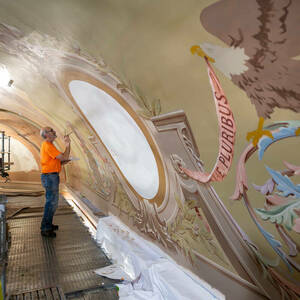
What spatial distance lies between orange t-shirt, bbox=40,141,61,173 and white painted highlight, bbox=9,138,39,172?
7.71m

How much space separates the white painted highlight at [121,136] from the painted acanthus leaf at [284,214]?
5.50 feet

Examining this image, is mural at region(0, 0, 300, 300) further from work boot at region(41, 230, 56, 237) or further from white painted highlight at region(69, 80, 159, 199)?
work boot at region(41, 230, 56, 237)

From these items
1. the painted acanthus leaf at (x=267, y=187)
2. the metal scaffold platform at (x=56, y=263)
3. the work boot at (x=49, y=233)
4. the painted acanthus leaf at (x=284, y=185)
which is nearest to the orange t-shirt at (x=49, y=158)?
the work boot at (x=49, y=233)

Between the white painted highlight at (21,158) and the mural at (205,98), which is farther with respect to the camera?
the white painted highlight at (21,158)

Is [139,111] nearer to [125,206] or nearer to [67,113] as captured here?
[125,206]

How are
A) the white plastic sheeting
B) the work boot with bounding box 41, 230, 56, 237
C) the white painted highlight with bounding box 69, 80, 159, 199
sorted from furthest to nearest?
the work boot with bounding box 41, 230, 56, 237 < the white painted highlight with bounding box 69, 80, 159, 199 < the white plastic sheeting

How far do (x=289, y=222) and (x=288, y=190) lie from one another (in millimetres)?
195

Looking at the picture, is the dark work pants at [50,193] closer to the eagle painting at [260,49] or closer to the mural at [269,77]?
the mural at [269,77]

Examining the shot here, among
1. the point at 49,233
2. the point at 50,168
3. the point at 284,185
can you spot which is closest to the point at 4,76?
the point at 50,168

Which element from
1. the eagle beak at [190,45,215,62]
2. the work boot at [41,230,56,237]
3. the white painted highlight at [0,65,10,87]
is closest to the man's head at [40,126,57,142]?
the white painted highlight at [0,65,10,87]

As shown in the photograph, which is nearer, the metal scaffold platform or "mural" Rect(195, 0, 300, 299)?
"mural" Rect(195, 0, 300, 299)

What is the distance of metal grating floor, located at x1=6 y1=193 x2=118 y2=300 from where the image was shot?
12.6 ft

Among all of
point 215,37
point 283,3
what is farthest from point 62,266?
point 283,3

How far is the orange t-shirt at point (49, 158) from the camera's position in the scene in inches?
215
